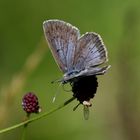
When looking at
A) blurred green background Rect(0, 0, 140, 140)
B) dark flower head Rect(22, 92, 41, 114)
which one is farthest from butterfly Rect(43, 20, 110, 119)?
blurred green background Rect(0, 0, 140, 140)

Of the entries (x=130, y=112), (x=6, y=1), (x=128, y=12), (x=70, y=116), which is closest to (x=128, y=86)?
(x=130, y=112)

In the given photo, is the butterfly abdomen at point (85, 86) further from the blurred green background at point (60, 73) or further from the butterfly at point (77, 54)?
the blurred green background at point (60, 73)

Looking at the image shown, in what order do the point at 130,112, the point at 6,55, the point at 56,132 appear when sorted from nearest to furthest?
1. the point at 130,112
2. the point at 56,132
3. the point at 6,55

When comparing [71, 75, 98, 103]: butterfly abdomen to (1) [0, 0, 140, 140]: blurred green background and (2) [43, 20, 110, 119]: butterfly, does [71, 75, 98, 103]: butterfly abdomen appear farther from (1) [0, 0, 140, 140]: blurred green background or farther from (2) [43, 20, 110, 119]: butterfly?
(1) [0, 0, 140, 140]: blurred green background

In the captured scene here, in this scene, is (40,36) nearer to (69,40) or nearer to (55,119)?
(55,119)

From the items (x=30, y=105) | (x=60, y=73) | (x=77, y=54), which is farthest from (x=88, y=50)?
(x=60, y=73)

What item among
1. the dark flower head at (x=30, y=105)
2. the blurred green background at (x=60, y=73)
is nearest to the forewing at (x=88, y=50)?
the dark flower head at (x=30, y=105)
